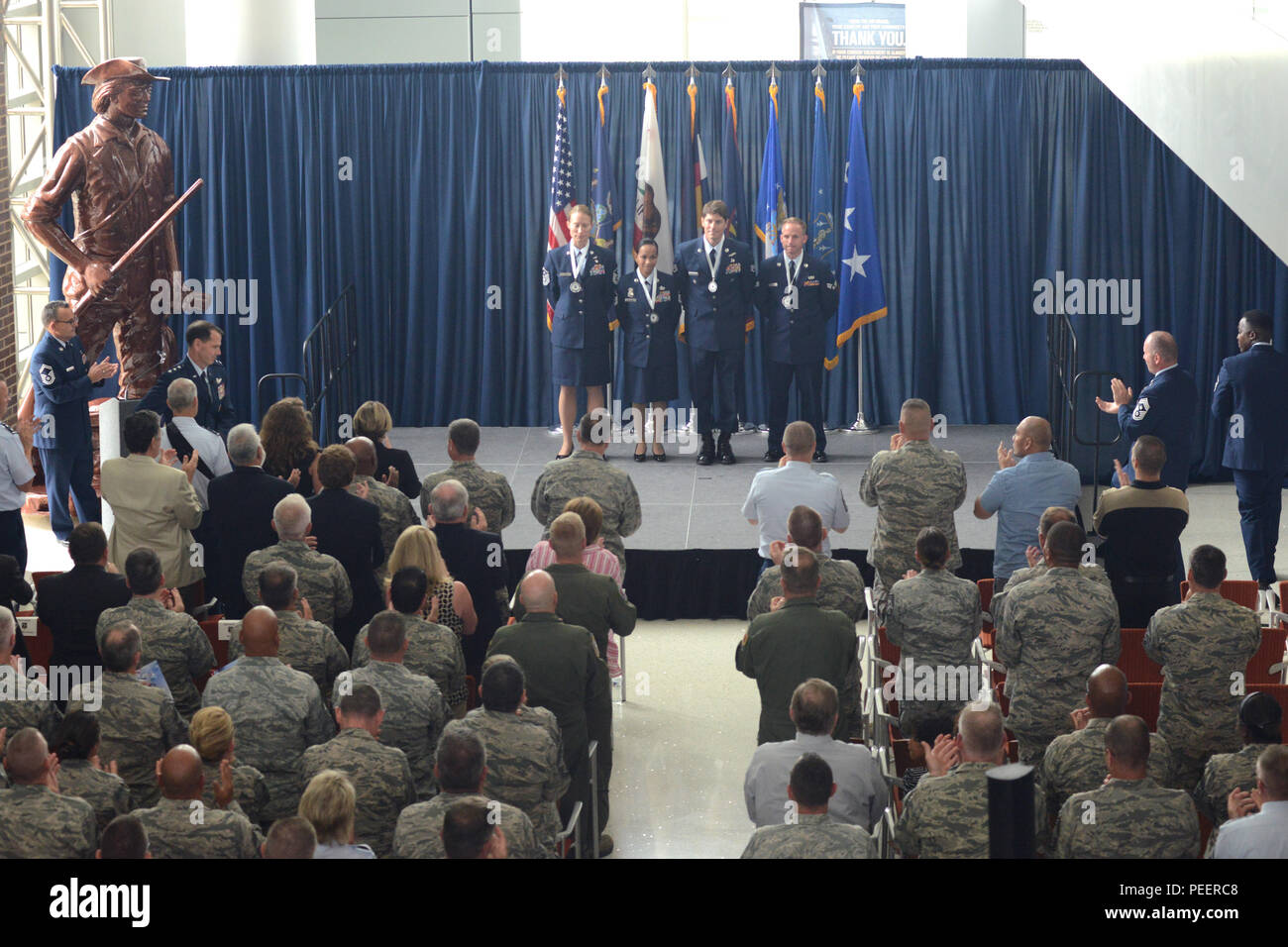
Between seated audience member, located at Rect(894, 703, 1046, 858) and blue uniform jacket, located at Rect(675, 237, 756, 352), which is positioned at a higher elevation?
blue uniform jacket, located at Rect(675, 237, 756, 352)

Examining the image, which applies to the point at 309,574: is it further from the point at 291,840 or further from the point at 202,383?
the point at 291,840

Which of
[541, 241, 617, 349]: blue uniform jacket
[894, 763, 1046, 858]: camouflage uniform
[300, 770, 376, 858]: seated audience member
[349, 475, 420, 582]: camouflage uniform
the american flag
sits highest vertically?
the american flag

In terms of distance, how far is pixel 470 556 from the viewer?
637 centimetres

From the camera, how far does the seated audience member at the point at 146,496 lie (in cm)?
694

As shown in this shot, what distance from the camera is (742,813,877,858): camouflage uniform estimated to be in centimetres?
403

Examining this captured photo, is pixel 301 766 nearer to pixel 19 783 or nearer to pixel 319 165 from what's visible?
pixel 19 783

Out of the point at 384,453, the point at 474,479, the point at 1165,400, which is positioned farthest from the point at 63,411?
the point at 1165,400

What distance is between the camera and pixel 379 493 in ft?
22.7

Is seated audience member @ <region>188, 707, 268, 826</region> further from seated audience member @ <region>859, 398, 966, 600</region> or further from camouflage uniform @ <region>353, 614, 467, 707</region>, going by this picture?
seated audience member @ <region>859, 398, 966, 600</region>

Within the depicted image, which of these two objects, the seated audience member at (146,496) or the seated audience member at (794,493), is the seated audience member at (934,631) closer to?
the seated audience member at (794,493)

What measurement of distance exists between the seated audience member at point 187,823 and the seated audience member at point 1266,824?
2.59m

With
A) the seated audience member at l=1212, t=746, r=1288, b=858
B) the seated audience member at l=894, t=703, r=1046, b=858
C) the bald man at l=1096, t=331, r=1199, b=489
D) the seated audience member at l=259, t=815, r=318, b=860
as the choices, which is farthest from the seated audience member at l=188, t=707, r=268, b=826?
the bald man at l=1096, t=331, r=1199, b=489

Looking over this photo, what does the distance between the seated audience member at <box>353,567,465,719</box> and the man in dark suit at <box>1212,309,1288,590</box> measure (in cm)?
484
